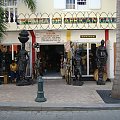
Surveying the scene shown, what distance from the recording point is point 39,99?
11.6 meters

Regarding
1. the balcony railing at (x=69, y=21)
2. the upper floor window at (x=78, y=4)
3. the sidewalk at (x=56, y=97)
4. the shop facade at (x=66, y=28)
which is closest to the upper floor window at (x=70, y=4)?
the upper floor window at (x=78, y=4)

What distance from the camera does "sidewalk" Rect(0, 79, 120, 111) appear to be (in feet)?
35.6

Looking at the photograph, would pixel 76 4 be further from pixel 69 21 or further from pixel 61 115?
pixel 61 115

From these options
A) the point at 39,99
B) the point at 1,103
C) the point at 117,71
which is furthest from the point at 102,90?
the point at 1,103

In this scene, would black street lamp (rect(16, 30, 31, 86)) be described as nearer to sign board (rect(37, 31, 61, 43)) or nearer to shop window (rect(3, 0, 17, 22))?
shop window (rect(3, 0, 17, 22))

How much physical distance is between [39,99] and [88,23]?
263 inches

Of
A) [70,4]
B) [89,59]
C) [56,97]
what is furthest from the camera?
[89,59]

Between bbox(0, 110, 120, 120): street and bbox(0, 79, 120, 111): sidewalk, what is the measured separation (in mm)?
232

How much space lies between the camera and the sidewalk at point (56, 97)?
1084 centimetres

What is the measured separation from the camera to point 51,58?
18.9 metres

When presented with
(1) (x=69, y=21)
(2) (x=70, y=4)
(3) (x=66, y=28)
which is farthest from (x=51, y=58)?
(2) (x=70, y=4)

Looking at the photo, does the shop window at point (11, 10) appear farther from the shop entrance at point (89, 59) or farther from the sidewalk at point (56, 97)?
the shop entrance at point (89, 59)

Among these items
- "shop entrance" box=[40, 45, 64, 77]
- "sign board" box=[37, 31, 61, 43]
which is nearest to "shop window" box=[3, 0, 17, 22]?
"sign board" box=[37, 31, 61, 43]

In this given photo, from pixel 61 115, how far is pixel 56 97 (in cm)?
244
